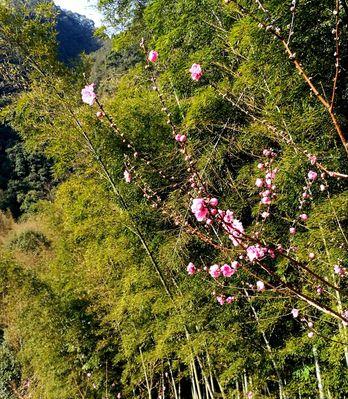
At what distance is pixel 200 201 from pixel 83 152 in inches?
153

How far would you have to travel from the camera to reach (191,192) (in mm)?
2771

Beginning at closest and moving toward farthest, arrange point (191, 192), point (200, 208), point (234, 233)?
point (200, 208), point (234, 233), point (191, 192)

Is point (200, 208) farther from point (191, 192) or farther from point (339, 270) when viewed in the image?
point (191, 192)

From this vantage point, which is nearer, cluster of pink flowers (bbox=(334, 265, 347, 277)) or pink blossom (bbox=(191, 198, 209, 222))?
pink blossom (bbox=(191, 198, 209, 222))

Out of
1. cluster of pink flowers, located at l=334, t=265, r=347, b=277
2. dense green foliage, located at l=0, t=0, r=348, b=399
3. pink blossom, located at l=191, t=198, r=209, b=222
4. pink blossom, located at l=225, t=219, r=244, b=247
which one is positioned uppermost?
dense green foliage, located at l=0, t=0, r=348, b=399

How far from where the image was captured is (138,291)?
14.3ft

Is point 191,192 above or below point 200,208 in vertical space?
above

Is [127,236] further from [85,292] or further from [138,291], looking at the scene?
[85,292]

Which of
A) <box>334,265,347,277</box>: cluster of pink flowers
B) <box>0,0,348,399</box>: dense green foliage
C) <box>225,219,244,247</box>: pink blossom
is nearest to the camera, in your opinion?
<box>225,219,244,247</box>: pink blossom

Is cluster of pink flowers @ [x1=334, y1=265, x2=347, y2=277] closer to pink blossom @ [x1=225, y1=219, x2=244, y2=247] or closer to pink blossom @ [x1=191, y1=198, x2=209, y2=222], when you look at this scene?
pink blossom @ [x1=225, y1=219, x2=244, y2=247]

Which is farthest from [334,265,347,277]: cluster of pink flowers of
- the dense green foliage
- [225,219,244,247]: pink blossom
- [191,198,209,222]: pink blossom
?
[191,198,209,222]: pink blossom

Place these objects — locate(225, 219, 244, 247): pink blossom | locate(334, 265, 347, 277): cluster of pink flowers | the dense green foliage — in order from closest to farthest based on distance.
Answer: locate(225, 219, 244, 247): pink blossom
locate(334, 265, 347, 277): cluster of pink flowers
the dense green foliage

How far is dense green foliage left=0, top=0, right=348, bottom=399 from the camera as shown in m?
2.67

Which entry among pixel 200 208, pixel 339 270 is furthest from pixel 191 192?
pixel 200 208
